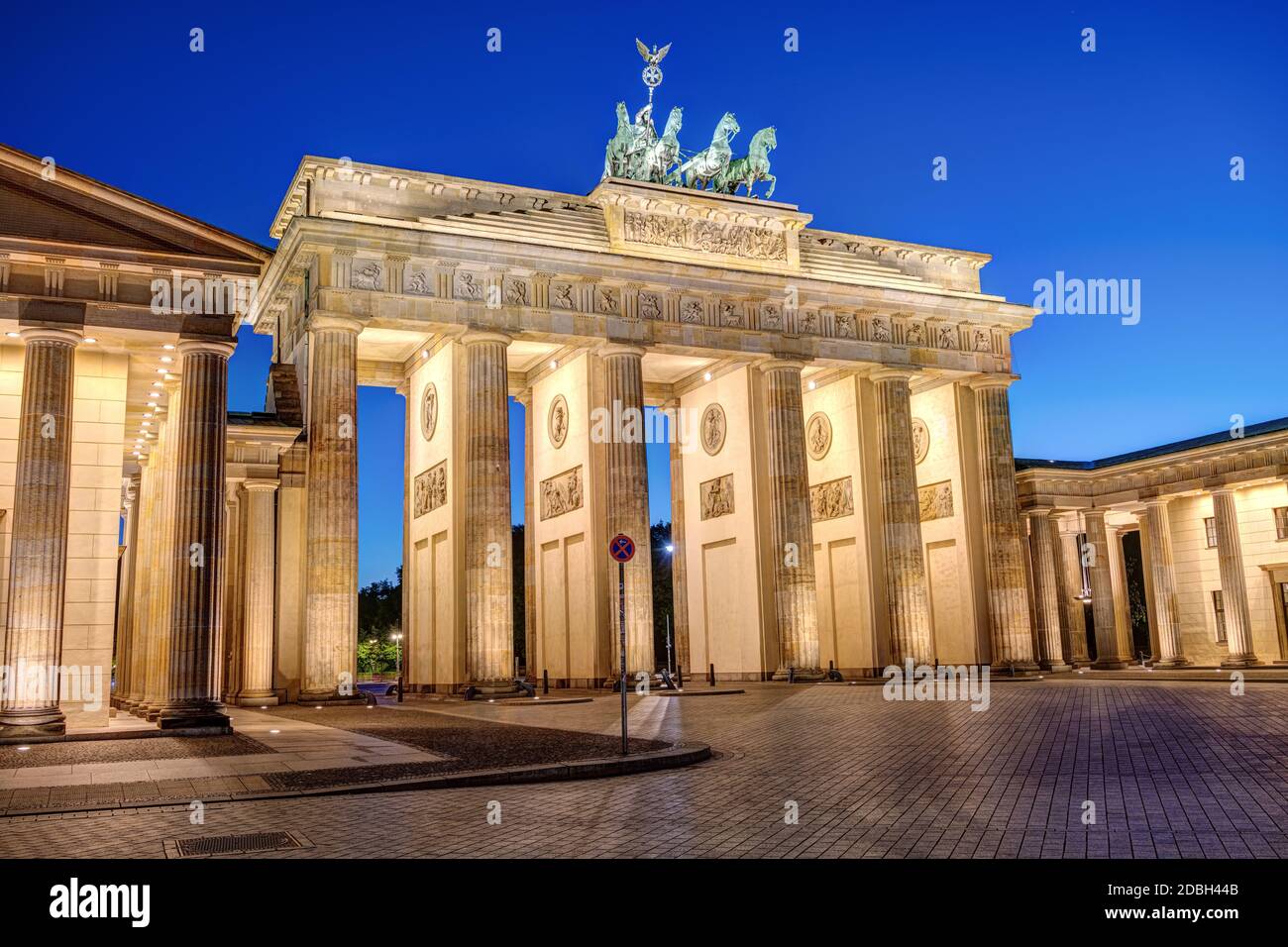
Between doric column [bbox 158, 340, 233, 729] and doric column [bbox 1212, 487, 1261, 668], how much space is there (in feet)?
138

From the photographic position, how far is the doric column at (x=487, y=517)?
119 feet

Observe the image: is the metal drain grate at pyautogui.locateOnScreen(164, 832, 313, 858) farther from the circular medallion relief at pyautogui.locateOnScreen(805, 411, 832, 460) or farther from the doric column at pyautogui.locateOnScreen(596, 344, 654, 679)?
the circular medallion relief at pyautogui.locateOnScreen(805, 411, 832, 460)

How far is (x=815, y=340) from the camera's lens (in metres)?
44.2

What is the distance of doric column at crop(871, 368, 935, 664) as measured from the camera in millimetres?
44125

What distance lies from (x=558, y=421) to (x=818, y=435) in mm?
12463

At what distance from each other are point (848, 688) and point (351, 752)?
22702 millimetres

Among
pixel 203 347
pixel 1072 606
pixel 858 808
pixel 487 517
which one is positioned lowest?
pixel 858 808

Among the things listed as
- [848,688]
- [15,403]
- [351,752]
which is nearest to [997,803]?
[351,752]

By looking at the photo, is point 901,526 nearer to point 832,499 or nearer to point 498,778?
point 832,499

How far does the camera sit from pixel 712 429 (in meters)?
47.0

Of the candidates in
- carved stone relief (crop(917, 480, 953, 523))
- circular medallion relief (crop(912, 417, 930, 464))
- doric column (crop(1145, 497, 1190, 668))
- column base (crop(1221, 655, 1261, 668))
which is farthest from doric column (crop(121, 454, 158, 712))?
doric column (crop(1145, 497, 1190, 668))

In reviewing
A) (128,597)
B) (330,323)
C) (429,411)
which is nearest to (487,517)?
(429,411)

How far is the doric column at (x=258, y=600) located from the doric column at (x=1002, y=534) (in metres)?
28.6
